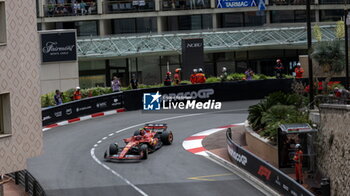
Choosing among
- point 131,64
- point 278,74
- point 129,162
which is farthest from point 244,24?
point 129,162

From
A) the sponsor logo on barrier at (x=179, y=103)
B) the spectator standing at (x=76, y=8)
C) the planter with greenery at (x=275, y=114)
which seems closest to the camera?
the planter with greenery at (x=275, y=114)

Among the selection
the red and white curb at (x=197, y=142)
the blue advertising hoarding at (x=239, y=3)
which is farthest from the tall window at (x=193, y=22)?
the red and white curb at (x=197, y=142)

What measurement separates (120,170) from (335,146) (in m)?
8.18

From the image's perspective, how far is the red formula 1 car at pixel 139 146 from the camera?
1076 inches

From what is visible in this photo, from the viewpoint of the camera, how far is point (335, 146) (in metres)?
22.9

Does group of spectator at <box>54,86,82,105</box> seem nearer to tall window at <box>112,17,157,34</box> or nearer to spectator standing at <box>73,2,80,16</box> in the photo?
spectator standing at <box>73,2,80,16</box>

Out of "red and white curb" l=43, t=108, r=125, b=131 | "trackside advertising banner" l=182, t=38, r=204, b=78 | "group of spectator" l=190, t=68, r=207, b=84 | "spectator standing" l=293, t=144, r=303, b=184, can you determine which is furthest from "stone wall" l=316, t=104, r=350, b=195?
"trackside advertising banner" l=182, t=38, r=204, b=78

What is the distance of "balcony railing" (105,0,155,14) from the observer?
202 ft

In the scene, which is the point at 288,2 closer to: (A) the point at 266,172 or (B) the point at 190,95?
(B) the point at 190,95

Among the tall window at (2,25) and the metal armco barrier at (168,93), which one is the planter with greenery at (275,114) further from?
the tall window at (2,25)

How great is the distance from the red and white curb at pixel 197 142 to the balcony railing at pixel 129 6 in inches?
1116

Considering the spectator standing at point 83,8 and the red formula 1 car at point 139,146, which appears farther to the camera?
the spectator standing at point 83,8

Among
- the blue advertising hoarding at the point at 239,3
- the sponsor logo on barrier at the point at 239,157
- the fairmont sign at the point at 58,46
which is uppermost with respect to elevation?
the blue advertising hoarding at the point at 239,3

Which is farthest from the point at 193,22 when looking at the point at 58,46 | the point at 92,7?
the point at 58,46
